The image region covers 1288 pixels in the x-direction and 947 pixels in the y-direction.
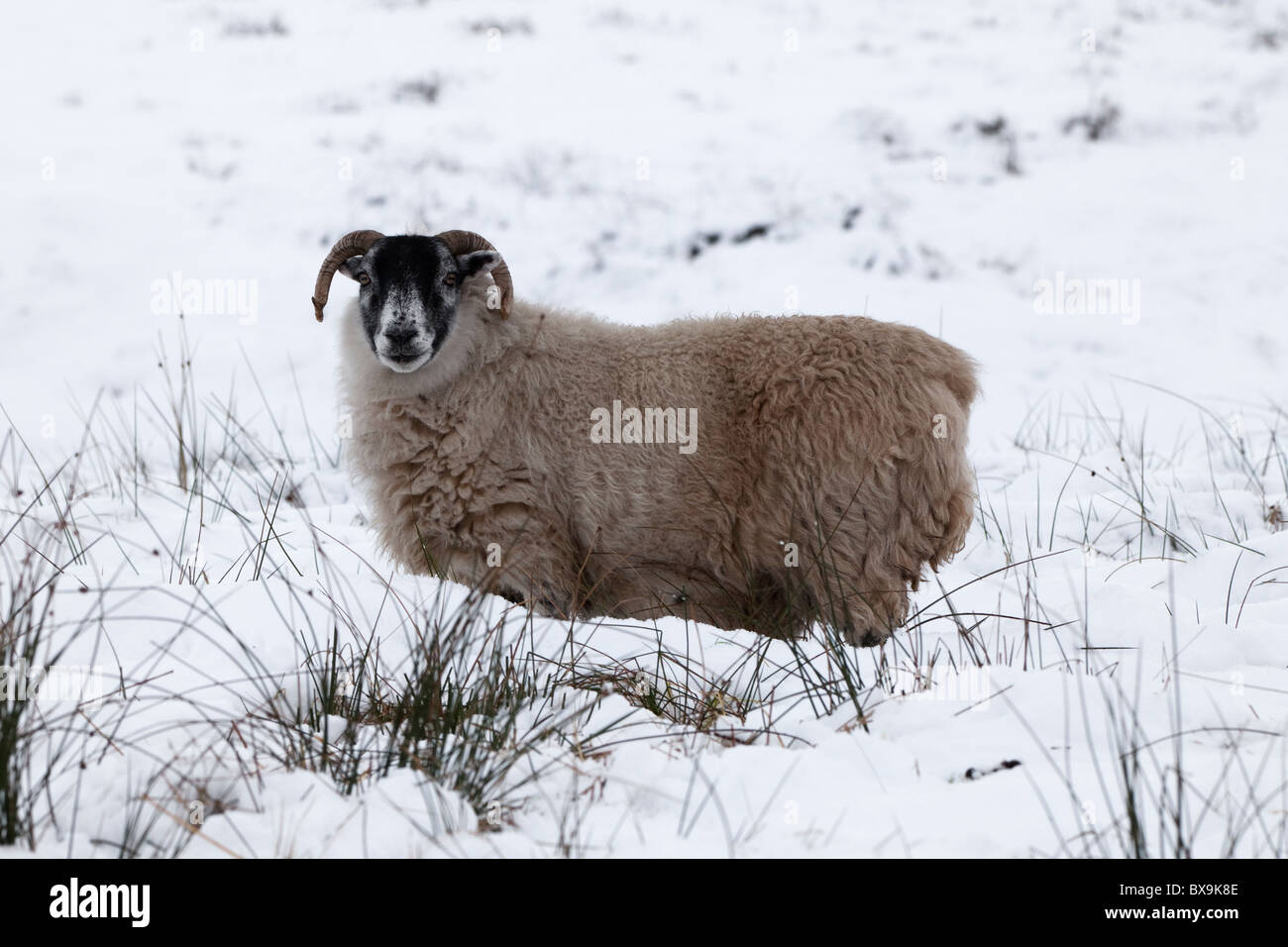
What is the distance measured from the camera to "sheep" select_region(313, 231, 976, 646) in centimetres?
438

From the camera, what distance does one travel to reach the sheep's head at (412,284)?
178 inches

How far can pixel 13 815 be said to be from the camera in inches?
81.6
